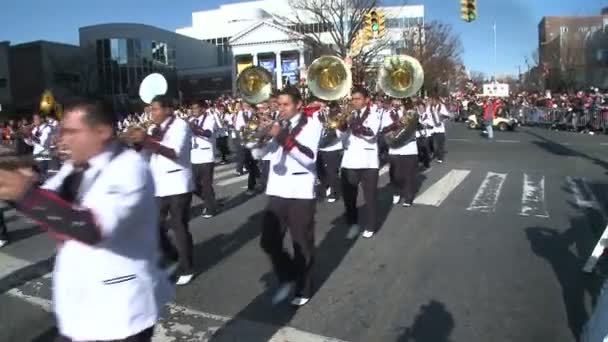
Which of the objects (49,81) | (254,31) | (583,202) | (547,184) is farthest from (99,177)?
(254,31)

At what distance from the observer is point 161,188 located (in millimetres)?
5605

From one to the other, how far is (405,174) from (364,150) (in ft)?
7.64

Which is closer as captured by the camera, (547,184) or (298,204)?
(298,204)

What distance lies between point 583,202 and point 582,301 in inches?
196

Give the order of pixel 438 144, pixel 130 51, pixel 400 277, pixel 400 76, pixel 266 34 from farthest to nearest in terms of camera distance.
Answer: pixel 266 34, pixel 130 51, pixel 438 144, pixel 400 76, pixel 400 277

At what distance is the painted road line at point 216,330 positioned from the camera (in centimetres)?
434

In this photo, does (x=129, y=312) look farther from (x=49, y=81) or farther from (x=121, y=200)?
(x=49, y=81)

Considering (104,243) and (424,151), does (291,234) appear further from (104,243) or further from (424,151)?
(424,151)

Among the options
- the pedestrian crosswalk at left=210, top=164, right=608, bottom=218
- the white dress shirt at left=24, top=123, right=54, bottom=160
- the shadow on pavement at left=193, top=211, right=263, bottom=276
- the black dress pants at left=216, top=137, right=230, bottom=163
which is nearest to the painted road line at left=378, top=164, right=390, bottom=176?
the pedestrian crosswalk at left=210, top=164, right=608, bottom=218

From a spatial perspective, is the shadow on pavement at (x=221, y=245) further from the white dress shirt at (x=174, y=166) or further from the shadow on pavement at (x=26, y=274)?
the shadow on pavement at (x=26, y=274)

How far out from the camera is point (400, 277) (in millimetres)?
5742

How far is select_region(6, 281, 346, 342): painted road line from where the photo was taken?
4344 millimetres

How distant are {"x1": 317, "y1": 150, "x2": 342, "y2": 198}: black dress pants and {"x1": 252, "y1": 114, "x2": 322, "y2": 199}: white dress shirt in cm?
486

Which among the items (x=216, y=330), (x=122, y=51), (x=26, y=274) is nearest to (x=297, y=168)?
(x=216, y=330)
